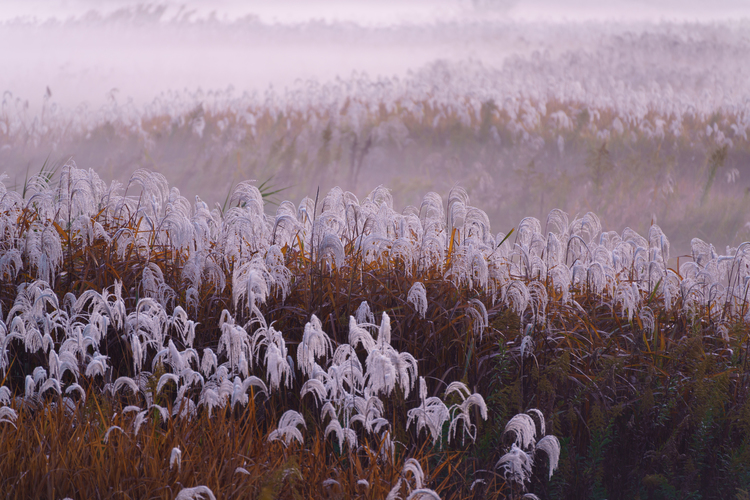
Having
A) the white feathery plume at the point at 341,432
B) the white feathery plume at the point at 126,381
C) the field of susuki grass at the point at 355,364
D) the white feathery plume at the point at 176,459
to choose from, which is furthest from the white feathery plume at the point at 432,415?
the white feathery plume at the point at 126,381

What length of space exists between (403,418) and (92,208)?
2996 mm

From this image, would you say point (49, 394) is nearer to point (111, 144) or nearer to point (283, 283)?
point (283, 283)

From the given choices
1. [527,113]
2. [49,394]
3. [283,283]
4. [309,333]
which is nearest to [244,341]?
[309,333]

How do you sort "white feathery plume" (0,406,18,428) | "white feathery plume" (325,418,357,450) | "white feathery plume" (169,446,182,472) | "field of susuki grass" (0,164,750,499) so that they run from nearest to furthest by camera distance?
"white feathery plume" (169,446,182,472), "white feathery plume" (325,418,357,450), "field of susuki grass" (0,164,750,499), "white feathery plume" (0,406,18,428)

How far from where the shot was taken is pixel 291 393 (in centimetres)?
414

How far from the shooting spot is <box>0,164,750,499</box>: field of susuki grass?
10.5ft

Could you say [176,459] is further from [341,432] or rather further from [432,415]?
[432,415]

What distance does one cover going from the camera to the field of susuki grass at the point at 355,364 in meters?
3.21

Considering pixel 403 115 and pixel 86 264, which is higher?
pixel 403 115

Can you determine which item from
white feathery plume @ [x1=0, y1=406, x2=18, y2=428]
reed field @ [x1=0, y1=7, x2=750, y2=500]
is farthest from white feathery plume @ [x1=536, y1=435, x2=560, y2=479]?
white feathery plume @ [x1=0, y1=406, x2=18, y2=428]

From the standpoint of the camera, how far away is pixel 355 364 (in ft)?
11.0

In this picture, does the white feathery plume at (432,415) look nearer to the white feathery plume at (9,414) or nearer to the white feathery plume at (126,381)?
the white feathery plume at (126,381)

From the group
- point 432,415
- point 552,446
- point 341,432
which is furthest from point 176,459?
point 552,446

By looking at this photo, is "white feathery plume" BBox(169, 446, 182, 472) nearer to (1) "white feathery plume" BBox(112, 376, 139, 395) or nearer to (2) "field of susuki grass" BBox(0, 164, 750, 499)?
(2) "field of susuki grass" BBox(0, 164, 750, 499)
